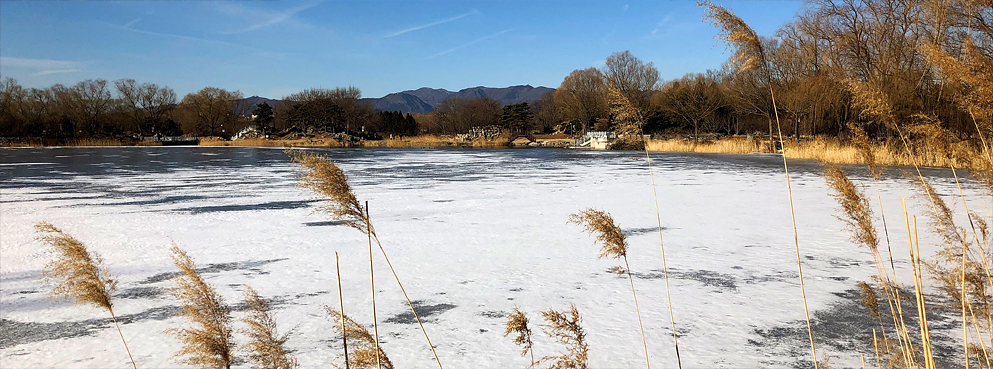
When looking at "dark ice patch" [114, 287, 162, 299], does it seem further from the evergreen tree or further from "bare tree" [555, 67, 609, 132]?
the evergreen tree

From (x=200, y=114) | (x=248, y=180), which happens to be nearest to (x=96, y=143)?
(x=200, y=114)

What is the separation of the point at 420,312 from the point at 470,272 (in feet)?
3.27

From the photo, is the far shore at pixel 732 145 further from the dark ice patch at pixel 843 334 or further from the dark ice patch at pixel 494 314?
the dark ice patch at pixel 494 314

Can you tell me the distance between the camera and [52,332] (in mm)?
3113

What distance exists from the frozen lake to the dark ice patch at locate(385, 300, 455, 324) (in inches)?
0.8

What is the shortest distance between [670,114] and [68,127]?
158ft

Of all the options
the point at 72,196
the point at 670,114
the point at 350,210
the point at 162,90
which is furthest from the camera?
the point at 162,90

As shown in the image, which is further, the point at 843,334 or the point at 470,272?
the point at 470,272

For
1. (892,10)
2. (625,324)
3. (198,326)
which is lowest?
(625,324)

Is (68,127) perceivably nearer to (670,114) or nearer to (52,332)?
(670,114)

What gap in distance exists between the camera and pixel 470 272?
445 cm

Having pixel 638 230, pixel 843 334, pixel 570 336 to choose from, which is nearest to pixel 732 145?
pixel 638 230

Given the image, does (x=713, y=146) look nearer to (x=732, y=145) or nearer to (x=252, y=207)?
(x=732, y=145)

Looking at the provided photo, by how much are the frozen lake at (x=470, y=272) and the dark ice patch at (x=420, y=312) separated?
0.07 ft
